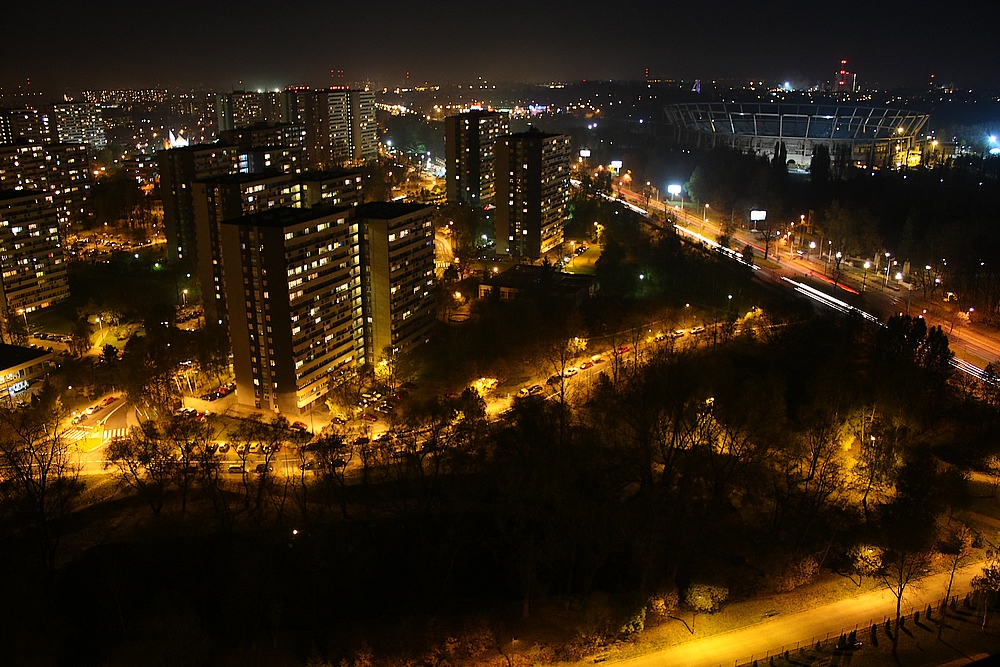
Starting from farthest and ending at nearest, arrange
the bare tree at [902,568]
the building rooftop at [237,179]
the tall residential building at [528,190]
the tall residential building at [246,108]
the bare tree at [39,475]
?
the tall residential building at [246,108] → the tall residential building at [528,190] → the building rooftop at [237,179] → the bare tree at [39,475] → the bare tree at [902,568]

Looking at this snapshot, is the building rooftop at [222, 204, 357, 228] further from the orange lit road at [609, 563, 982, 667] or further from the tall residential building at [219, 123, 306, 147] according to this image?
the tall residential building at [219, 123, 306, 147]

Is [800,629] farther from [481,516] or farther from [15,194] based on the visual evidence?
[15,194]

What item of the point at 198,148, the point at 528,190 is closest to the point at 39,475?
the point at 198,148

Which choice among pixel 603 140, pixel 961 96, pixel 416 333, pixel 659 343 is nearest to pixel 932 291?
pixel 659 343

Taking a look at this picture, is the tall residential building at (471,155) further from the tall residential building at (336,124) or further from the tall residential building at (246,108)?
the tall residential building at (246,108)

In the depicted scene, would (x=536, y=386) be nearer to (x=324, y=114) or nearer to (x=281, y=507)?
(x=281, y=507)

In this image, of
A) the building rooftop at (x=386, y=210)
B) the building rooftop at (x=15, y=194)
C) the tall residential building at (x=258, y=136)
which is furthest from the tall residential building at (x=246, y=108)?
the building rooftop at (x=386, y=210)
